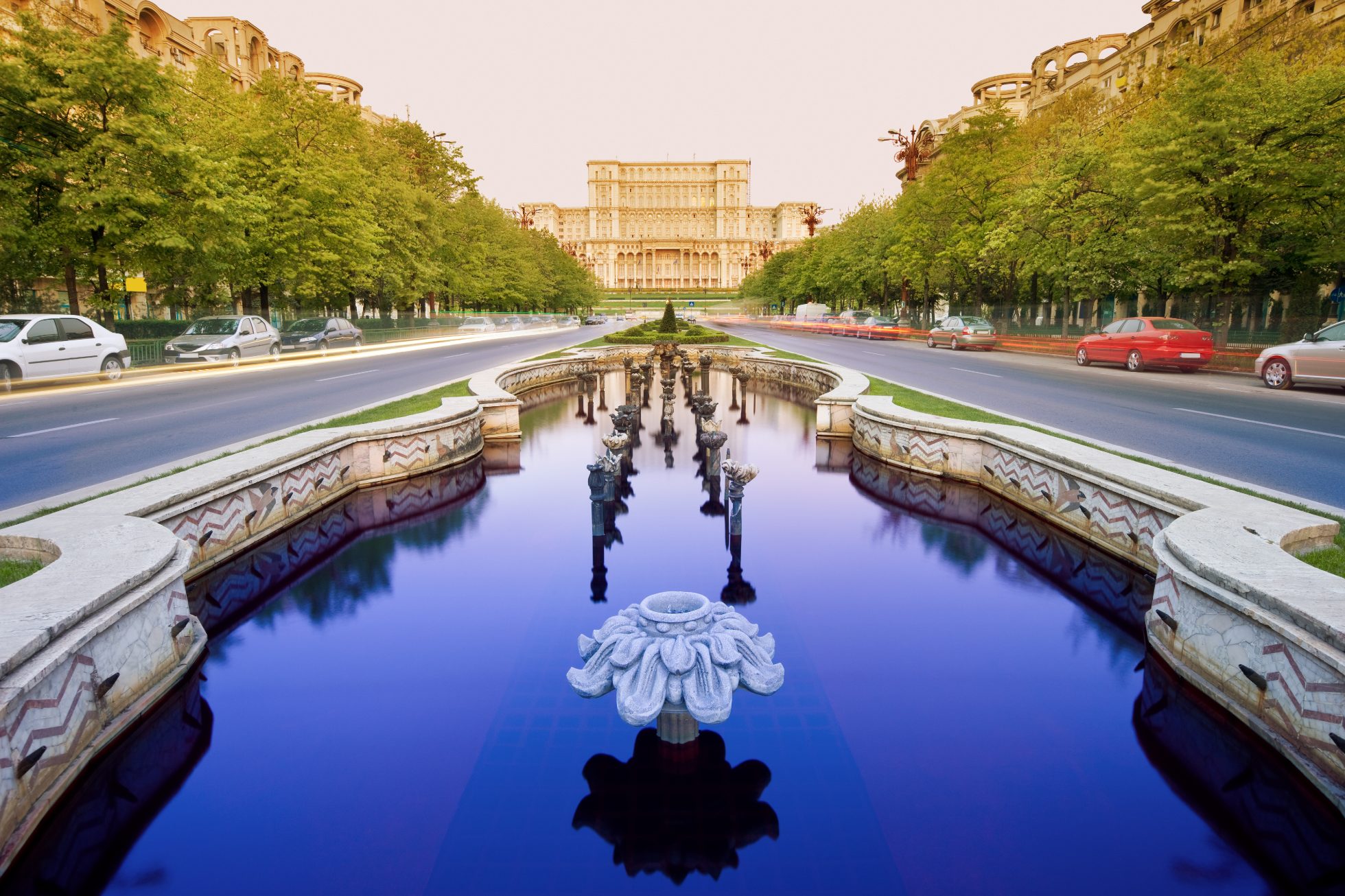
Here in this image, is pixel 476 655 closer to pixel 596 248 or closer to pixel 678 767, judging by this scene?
pixel 678 767

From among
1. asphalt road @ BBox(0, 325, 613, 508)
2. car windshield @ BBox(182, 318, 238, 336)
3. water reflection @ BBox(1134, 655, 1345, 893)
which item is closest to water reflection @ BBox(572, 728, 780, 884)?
water reflection @ BBox(1134, 655, 1345, 893)

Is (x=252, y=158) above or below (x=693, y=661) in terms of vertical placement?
above

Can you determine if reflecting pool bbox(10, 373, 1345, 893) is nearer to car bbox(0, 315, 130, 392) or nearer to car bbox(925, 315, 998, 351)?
car bbox(0, 315, 130, 392)

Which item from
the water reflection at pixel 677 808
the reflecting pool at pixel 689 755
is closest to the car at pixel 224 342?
the reflecting pool at pixel 689 755

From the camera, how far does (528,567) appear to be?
7.70 metres

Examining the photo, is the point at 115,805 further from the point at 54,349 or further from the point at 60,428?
the point at 54,349

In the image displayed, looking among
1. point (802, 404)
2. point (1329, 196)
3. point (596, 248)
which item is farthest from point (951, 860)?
point (596, 248)

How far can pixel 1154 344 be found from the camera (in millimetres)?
22953

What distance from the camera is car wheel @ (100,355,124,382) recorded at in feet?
68.8

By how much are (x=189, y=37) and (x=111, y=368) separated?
189ft

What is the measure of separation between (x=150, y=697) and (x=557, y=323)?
73.6m

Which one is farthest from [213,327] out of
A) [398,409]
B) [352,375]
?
[398,409]

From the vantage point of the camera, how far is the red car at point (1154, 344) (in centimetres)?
2248

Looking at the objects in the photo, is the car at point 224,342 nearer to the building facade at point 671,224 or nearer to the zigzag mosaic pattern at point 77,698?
the zigzag mosaic pattern at point 77,698
